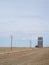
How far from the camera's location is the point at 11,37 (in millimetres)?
90188

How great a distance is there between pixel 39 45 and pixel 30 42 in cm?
746

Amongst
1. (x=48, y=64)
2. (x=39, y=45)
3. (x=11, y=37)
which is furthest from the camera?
(x=39, y=45)

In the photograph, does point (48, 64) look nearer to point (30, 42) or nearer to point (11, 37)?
point (11, 37)

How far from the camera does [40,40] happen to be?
150 meters

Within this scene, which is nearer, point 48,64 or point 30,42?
point 48,64

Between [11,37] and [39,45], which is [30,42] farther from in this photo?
[11,37]

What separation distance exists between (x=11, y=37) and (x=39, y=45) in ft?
204

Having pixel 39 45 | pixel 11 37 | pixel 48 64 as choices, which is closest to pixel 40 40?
pixel 39 45

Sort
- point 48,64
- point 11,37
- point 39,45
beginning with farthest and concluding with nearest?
point 39,45 → point 11,37 → point 48,64

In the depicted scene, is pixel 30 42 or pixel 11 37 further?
pixel 30 42

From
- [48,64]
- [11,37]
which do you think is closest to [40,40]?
Answer: [11,37]

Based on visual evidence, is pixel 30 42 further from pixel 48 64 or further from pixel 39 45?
pixel 48 64

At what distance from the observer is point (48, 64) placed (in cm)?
2308

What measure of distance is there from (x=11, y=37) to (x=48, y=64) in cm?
6770
